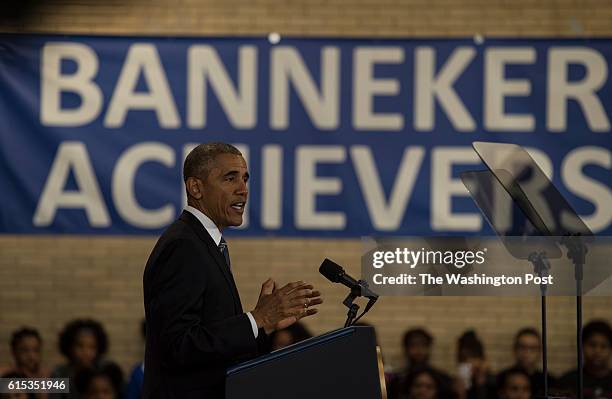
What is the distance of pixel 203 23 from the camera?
846cm

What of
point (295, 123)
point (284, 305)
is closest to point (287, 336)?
point (295, 123)

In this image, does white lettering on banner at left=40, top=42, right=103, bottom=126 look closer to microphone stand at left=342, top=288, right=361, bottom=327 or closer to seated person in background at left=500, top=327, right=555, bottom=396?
seated person in background at left=500, top=327, right=555, bottom=396

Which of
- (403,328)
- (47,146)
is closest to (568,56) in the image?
(403,328)

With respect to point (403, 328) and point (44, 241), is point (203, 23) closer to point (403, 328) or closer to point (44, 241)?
point (44, 241)

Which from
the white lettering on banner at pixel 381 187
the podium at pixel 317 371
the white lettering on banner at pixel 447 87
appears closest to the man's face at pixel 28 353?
the white lettering on banner at pixel 381 187

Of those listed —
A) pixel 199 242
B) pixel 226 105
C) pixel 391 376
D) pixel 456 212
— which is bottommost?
pixel 391 376

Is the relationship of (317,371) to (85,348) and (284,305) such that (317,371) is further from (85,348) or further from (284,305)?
(85,348)

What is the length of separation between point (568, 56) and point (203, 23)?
2.61 meters

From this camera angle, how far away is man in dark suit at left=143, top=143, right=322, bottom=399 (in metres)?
3.32

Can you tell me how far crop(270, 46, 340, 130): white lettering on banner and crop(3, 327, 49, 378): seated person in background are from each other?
87.7 inches

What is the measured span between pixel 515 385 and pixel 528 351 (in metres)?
0.58

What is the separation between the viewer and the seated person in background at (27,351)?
799cm

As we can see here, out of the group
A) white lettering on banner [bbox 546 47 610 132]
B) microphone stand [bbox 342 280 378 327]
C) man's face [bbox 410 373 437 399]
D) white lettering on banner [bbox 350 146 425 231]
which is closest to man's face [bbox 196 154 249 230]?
microphone stand [bbox 342 280 378 327]

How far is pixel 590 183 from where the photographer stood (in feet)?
25.6
